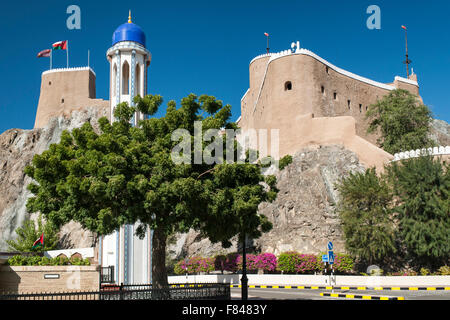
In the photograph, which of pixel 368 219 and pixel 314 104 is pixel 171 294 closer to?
pixel 368 219

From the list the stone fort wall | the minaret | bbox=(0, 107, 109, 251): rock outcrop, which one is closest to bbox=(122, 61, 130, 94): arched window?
the minaret

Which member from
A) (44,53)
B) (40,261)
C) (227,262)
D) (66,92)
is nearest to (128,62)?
(227,262)

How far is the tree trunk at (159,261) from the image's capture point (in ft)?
56.7

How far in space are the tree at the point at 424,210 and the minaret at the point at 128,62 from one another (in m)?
17.9

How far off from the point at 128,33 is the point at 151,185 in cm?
1917

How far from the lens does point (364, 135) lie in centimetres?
4672

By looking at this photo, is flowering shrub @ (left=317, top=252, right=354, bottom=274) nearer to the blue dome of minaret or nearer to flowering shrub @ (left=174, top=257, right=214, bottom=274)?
flowering shrub @ (left=174, top=257, right=214, bottom=274)

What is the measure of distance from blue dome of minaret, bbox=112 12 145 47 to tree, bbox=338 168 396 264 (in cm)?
1710

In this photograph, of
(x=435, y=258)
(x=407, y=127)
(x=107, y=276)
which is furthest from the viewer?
(x=407, y=127)

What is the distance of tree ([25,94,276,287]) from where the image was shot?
15.2 metres
